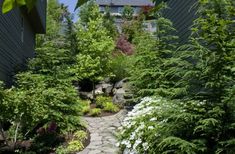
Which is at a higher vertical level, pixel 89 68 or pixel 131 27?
pixel 131 27

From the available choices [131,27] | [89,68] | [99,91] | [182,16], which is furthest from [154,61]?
[131,27]

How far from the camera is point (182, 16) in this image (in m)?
12.2

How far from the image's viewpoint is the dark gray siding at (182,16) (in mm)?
11061

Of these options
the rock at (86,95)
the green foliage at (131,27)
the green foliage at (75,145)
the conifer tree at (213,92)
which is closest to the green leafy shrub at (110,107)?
the rock at (86,95)

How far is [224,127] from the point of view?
4875 millimetres

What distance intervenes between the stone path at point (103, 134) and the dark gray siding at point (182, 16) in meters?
3.41

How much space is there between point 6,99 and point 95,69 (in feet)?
33.9

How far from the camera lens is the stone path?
9.37 metres

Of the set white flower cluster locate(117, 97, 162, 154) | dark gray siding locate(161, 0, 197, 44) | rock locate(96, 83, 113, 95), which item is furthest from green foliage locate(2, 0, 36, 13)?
rock locate(96, 83, 113, 95)

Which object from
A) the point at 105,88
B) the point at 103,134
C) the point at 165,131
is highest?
the point at 165,131

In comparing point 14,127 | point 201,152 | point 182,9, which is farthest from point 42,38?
point 201,152

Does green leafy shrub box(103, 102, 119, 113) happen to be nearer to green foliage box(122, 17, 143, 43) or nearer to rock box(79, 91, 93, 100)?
rock box(79, 91, 93, 100)

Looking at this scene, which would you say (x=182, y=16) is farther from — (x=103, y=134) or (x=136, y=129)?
(x=136, y=129)

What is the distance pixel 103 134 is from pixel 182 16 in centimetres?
423
